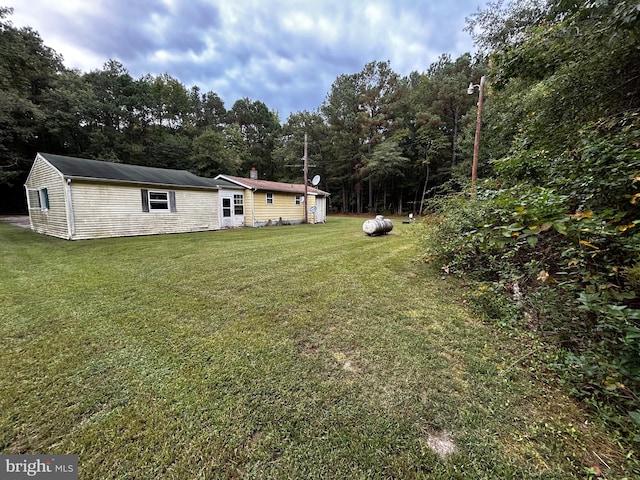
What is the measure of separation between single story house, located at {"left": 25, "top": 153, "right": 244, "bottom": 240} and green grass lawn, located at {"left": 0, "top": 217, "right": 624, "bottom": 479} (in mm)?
5831

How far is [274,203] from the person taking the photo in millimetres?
13719

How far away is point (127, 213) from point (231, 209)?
4.17 meters

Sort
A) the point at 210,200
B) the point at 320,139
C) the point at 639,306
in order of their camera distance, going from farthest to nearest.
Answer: the point at 320,139
the point at 210,200
the point at 639,306

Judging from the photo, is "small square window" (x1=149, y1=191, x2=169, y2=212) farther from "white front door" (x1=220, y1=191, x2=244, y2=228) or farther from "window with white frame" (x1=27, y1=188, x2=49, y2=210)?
"window with white frame" (x1=27, y1=188, x2=49, y2=210)

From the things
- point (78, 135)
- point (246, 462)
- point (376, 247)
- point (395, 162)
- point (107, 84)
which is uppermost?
point (107, 84)

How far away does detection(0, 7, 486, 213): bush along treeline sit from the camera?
17.7 meters

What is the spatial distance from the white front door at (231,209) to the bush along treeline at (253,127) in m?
10.9

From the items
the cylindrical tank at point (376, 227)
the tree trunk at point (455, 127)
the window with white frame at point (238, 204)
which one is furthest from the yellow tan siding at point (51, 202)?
the tree trunk at point (455, 127)

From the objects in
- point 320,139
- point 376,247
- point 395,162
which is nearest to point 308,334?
point 376,247

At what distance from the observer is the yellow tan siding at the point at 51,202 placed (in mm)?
7750

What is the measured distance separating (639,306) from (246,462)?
2575 mm

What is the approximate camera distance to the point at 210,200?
11094 mm

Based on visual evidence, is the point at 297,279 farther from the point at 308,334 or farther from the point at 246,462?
the point at 246,462

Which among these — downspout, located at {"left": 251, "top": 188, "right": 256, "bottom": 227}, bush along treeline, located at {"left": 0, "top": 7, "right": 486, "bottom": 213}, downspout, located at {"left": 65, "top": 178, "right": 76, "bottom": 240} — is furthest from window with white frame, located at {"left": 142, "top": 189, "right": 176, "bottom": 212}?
bush along treeline, located at {"left": 0, "top": 7, "right": 486, "bottom": 213}
